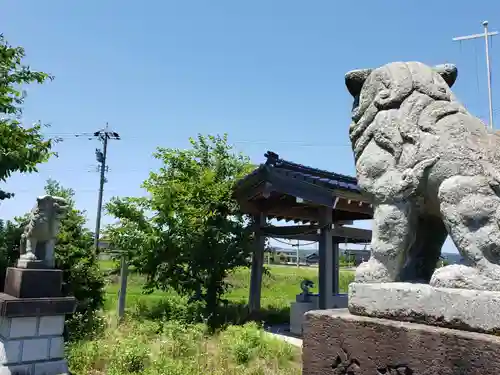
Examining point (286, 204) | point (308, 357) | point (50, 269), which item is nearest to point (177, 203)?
point (286, 204)

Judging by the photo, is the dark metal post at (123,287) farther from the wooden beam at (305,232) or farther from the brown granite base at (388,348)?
the brown granite base at (388,348)

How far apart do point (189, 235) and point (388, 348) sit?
26.6 feet

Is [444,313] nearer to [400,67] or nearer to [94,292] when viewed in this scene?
[400,67]

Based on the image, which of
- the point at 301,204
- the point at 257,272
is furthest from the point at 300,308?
the point at 301,204

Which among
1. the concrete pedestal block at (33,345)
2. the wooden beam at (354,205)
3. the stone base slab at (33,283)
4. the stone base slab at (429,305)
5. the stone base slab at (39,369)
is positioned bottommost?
the stone base slab at (39,369)

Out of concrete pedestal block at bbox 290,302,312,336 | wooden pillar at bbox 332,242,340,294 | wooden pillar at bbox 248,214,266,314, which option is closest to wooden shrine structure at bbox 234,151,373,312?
wooden pillar at bbox 248,214,266,314

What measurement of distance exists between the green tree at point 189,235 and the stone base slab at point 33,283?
4114 mm

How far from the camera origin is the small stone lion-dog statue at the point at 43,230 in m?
6.13

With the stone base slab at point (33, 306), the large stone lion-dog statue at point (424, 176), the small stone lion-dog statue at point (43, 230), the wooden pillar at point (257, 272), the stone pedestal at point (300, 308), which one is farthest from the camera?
the wooden pillar at point (257, 272)

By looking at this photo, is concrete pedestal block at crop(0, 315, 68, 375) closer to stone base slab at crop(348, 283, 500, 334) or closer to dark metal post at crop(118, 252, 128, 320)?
dark metal post at crop(118, 252, 128, 320)

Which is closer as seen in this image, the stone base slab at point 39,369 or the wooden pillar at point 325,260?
the stone base slab at point 39,369

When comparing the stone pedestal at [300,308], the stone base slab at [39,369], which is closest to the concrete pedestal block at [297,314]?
the stone pedestal at [300,308]

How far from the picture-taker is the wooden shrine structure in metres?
8.68

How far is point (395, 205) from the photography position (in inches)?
92.8
